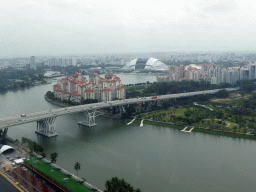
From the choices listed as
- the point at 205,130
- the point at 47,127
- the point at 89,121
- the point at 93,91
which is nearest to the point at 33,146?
the point at 47,127

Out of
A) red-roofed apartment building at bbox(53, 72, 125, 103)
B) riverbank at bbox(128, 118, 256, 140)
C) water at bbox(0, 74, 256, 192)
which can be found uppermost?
red-roofed apartment building at bbox(53, 72, 125, 103)

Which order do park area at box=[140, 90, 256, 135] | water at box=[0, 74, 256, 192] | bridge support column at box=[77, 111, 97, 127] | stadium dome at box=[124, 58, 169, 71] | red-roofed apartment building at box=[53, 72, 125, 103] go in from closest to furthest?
water at box=[0, 74, 256, 192]
park area at box=[140, 90, 256, 135]
bridge support column at box=[77, 111, 97, 127]
red-roofed apartment building at box=[53, 72, 125, 103]
stadium dome at box=[124, 58, 169, 71]

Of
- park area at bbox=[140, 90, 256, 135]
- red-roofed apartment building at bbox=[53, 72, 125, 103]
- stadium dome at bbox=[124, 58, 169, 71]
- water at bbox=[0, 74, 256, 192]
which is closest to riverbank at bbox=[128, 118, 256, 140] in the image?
park area at bbox=[140, 90, 256, 135]

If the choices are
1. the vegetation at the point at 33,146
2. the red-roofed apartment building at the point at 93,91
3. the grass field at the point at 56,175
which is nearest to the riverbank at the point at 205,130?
the red-roofed apartment building at the point at 93,91

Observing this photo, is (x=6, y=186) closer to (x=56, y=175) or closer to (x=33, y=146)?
(x=56, y=175)

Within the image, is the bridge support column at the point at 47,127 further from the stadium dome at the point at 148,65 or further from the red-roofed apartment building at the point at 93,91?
the stadium dome at the point at 148,65

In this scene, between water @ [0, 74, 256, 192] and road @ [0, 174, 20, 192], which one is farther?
water @ [0, 74, 256, 192]

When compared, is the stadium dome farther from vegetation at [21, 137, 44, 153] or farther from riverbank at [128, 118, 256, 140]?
vegetation at [21, 137, 44, 153]
